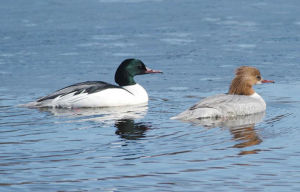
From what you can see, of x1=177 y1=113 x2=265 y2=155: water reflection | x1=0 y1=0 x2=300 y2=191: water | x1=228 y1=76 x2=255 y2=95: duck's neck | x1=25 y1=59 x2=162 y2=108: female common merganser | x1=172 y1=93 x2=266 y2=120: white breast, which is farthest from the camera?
x1=25 y1=59 x2=162 y2=108: female common merganser

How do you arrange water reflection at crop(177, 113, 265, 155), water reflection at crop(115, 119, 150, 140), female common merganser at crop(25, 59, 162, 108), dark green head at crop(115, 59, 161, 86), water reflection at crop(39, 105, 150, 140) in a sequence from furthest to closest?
1. dark green head at crop(115, 59, 161, 86)
2. female common merganser at crop(25, 59, 162, 108)
3. water reflection at crop(39, 105, 150, 140)
4. water reflection at crop(115, 119, 150, 140)
5. water reflection at crop(177, 113, 265, 155)

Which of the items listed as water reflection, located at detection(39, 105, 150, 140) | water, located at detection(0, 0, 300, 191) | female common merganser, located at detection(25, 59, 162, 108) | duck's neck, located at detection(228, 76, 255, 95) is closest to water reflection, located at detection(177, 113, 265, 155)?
water, located at detection(0, 0, 300, 191)

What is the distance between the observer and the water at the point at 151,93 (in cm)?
671

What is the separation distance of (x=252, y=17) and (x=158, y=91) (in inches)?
279

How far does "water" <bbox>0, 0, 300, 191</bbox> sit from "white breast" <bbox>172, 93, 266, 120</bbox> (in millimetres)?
237

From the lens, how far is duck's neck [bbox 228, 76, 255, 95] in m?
10.5

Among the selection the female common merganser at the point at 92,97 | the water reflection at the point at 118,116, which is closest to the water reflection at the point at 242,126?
the water reflection at the point at 118,116

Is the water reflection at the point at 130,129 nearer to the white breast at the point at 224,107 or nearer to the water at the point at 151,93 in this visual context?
the water at the point at 151,93

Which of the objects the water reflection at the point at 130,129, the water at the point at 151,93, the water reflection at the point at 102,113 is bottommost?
the water reflection at the point at 102,113

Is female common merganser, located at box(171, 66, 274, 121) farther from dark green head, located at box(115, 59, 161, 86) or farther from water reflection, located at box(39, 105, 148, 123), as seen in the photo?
dark green head, located at box(115, 59, 161, 86)

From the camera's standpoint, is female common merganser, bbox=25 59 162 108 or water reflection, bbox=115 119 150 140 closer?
water reflection, bbox=115 119 150 140

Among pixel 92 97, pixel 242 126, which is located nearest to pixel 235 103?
pixel 242 126

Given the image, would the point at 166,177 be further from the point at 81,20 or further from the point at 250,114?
the point at 81,20

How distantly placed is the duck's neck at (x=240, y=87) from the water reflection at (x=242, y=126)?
65cm
